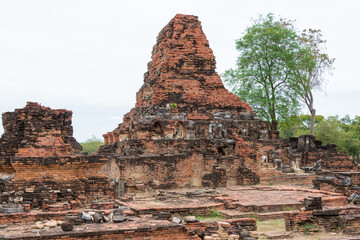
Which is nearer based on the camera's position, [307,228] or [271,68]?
[307,228]

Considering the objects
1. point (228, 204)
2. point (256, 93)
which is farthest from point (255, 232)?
A: point (256, 93)

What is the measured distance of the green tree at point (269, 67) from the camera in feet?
87.1

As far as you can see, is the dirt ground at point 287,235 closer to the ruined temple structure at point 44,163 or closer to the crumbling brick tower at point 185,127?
the ruined temple structure at point 44,163

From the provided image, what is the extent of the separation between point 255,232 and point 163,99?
1184cm

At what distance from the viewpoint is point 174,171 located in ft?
51.9

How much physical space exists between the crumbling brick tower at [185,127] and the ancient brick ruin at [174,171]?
5 centimetres

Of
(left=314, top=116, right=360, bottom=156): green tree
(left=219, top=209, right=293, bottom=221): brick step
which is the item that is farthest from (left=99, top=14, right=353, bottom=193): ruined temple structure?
(left=314, top=116, right=360, bottom=156): green tree

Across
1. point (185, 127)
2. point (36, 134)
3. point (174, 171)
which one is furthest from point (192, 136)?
point (36, 134)

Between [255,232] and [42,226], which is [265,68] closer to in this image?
[255,232]

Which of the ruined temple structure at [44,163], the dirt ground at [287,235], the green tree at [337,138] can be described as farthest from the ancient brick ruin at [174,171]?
the green tree at [337,138]

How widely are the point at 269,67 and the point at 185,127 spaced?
10279 millimetres

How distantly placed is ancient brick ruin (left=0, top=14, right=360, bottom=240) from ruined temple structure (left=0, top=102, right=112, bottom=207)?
0.9 inches

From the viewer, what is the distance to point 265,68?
27.1 m

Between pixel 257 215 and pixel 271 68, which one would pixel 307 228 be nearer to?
pixel 257 215
